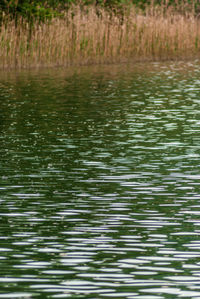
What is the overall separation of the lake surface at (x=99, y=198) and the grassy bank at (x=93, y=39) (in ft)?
21.3

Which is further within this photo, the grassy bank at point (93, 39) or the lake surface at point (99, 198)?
the grassy bank at point (93, 39)

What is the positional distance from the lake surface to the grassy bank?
6.49m

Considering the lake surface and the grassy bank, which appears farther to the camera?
the grassy bank

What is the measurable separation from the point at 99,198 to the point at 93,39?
16872mm

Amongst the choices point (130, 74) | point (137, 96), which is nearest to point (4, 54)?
point (130, 74)

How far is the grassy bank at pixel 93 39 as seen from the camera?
77.4 feet

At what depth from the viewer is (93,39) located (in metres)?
24.7

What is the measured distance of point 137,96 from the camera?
1802 centimetres

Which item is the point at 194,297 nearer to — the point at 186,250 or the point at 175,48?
the point at 186,250

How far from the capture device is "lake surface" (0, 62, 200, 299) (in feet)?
18.6

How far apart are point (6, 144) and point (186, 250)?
5984 millimetres

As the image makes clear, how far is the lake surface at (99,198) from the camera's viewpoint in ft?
18.6

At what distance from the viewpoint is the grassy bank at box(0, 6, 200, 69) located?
23.6 metres

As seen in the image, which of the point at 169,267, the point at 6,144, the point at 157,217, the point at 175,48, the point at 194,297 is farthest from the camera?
the point at 175,48
